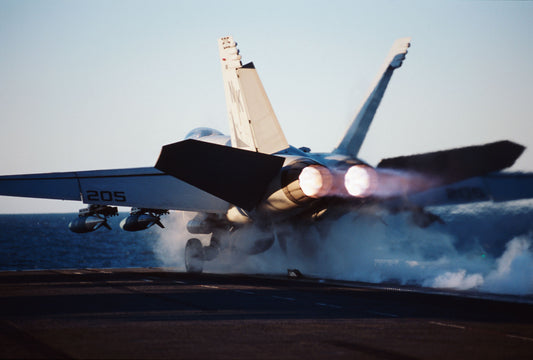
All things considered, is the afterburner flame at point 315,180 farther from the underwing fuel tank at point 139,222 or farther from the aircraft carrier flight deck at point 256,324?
the underwing fuel tank at point 139,222

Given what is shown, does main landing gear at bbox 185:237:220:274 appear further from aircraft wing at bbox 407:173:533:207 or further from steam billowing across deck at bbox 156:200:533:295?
aircraft wing at bbox 407:173:533:207

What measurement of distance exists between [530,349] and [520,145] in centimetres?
667

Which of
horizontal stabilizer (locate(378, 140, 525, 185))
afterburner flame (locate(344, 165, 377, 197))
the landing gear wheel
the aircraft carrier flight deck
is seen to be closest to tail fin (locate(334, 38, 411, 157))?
afterburner flame (locate(344, 165, 377, 197))

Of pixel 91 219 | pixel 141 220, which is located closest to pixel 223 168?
pixel 141 220

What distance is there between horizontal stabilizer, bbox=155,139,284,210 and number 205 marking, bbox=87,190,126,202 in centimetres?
437

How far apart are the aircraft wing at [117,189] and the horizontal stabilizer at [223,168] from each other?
10.7 feet

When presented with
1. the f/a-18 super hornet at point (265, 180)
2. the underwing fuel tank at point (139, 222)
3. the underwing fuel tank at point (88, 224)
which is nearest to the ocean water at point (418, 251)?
the f/a-18 super hornet at point (265, 180)

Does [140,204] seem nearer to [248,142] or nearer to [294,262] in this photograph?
[248,142]

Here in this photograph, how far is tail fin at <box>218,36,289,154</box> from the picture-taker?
61.8ft

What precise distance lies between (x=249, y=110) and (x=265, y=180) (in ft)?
8.33

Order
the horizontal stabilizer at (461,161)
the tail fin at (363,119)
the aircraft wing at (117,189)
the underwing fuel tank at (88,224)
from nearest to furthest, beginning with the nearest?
the horizontal stabilizer at (461,161) < the aircraft wing at (117,189) < the tail fin at (363,119) < the underwing fuel tank at (88,224)

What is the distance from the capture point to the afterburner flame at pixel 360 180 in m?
16.8

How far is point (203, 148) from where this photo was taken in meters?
15.0

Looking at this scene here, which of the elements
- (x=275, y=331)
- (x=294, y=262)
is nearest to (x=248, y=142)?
(x=294, y=262)
